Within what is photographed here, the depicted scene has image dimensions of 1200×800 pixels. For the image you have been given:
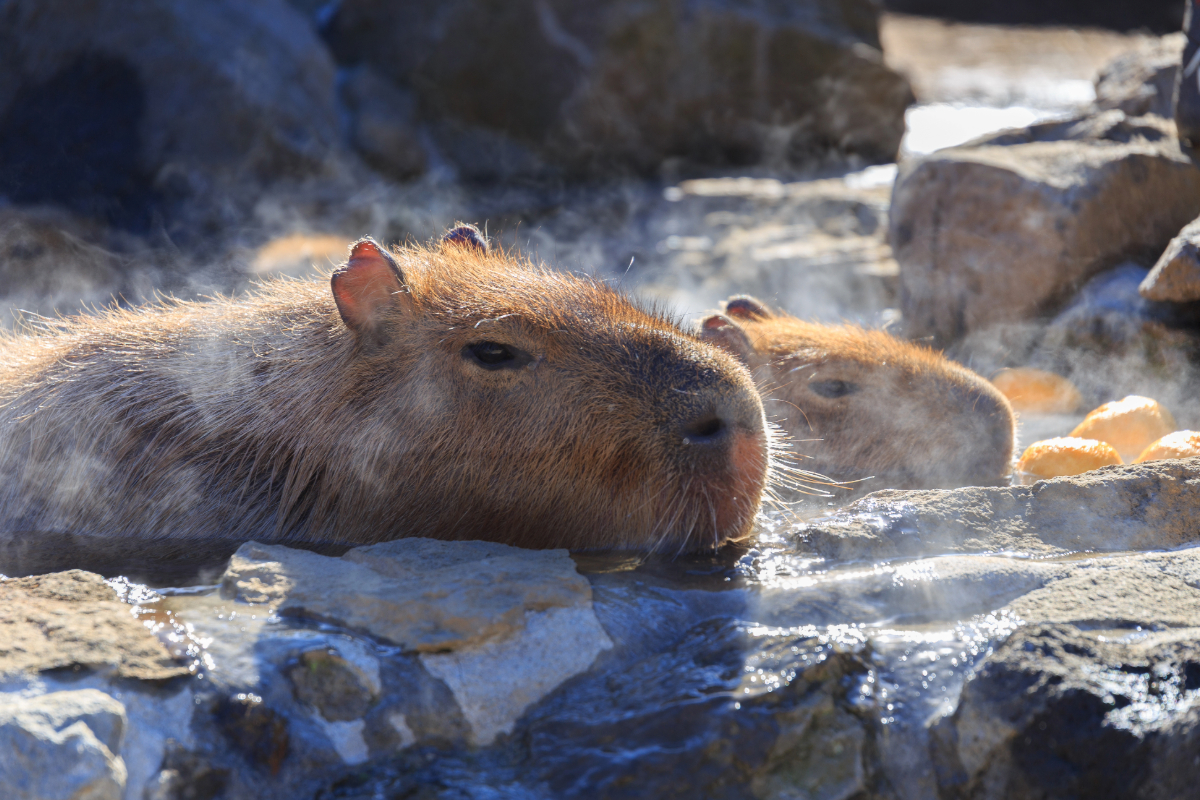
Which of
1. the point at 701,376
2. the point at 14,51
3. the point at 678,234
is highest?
the point at 14,51

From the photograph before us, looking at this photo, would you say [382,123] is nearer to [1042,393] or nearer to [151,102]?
[151,102]

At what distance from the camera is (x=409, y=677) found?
1968 millimetres

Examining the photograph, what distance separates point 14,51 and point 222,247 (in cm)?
146

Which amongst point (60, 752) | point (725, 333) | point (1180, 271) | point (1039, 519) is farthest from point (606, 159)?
point (60, 752)

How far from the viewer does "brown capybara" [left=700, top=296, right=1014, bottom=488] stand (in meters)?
3.78

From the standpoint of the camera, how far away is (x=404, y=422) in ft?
9.41

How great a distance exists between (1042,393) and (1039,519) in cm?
206

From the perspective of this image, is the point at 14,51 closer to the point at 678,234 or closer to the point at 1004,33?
the point at 678,234

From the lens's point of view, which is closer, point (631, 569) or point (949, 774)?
point (949, 774)

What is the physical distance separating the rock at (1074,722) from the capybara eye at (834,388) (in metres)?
2.11

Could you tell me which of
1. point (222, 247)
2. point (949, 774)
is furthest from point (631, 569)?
point (222, 247)

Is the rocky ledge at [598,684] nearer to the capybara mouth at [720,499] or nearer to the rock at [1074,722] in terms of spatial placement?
the rock at [1074,722]

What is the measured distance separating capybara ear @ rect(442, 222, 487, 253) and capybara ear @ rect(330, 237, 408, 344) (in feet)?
1.50

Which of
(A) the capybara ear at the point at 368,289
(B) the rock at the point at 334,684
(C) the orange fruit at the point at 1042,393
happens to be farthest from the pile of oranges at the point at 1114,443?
(B) the rock at the point at 334,684
